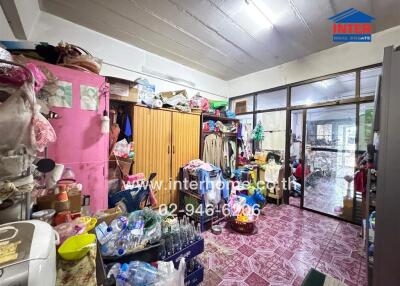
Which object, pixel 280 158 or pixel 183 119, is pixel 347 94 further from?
pixel 183 119

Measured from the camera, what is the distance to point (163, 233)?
1.43 m

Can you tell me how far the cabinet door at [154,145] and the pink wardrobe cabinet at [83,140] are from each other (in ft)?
2.81

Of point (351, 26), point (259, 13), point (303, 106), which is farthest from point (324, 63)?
point (259, 13)

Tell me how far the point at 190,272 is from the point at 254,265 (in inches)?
30.6

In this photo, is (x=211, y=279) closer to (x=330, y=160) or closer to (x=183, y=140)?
(x=183, y=140)

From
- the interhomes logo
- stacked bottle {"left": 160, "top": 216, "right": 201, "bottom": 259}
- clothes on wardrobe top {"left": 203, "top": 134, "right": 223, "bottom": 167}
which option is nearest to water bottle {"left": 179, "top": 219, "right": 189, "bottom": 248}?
stacked bottle {"left": 160, "top": 216, "right": 201, "bottom": 259}

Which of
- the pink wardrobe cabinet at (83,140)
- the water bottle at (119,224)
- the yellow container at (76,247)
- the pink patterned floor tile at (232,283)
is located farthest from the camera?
the pink patterned floor tile at (232,283)

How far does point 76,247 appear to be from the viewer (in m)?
0.68

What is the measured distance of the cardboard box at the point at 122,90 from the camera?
2.12 metres

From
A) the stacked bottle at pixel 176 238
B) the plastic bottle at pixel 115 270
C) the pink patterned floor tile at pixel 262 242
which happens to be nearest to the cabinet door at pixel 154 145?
the stacked bottle at pixel 176 238

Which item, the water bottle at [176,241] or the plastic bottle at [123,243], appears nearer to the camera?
the plastic bottle at [123,243]

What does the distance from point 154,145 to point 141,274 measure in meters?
1.79

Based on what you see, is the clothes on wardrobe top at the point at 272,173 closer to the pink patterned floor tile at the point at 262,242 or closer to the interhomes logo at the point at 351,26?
the pink patterned floor tile at the point at 262,242

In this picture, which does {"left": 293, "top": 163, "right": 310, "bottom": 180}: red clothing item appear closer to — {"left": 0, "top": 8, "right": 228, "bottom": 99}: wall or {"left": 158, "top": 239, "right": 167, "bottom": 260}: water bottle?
{"left": 0, "top": 8, "right": 228, "bottom": 99}: wall
